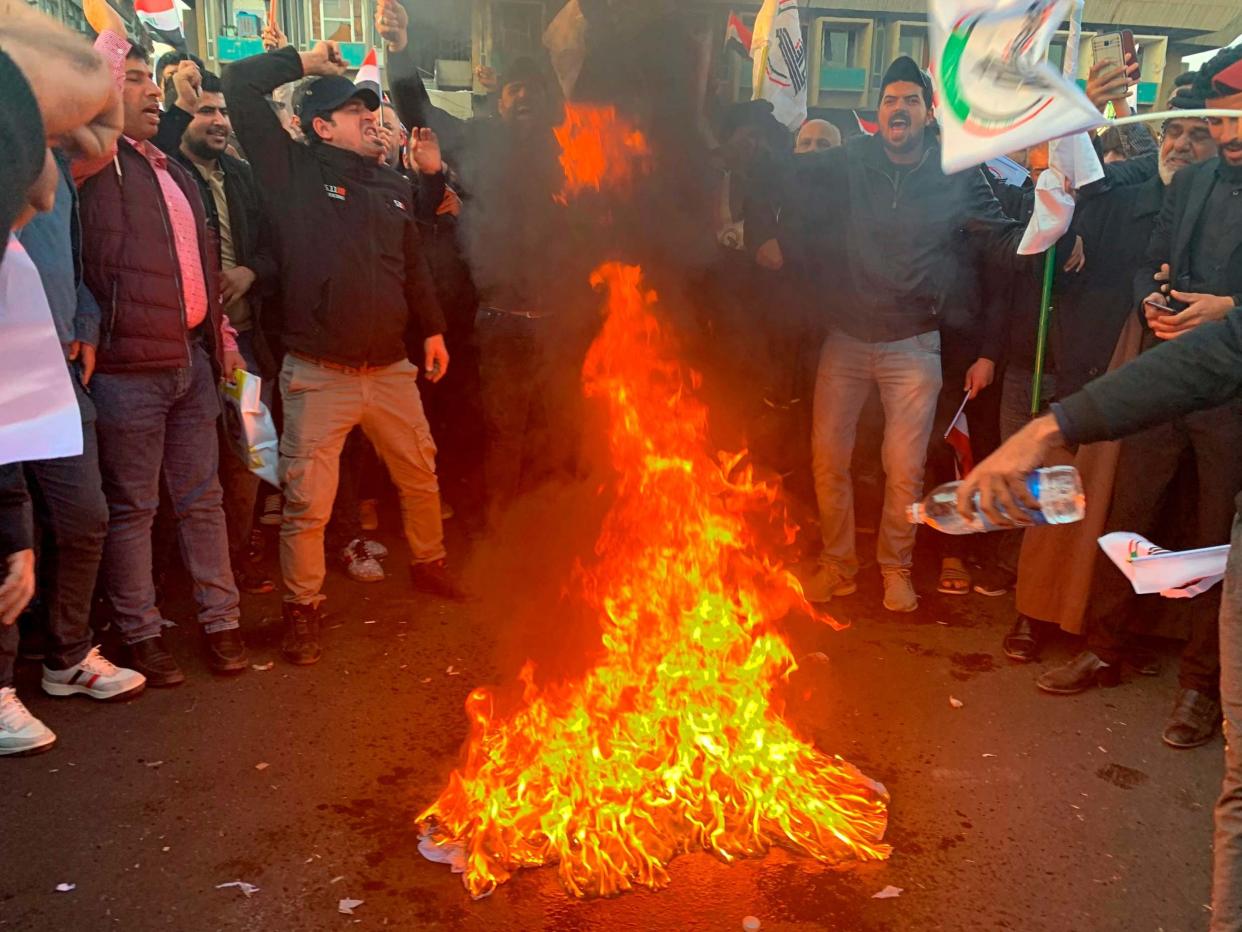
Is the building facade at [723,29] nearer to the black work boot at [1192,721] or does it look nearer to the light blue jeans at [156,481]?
the light blue jeans at [156,481]

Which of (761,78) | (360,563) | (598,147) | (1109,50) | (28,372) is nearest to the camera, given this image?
(28,372)

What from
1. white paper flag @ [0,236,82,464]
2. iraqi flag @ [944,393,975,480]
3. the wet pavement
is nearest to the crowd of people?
iraqi flag @ [944,393,975,480]

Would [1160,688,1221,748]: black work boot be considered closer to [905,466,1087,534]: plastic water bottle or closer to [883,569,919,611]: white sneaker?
[883,569,919,611]: white sneaker

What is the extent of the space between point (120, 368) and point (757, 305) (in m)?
3.42

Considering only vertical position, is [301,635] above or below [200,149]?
below

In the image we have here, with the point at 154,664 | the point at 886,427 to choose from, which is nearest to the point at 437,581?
the point at 154,664

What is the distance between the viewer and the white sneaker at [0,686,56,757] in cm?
363

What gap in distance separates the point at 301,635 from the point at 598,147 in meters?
2.62

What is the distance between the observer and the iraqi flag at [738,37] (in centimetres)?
517

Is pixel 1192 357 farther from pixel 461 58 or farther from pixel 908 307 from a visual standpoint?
pixel 461 58

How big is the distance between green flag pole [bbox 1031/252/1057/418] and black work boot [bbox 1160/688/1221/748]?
1566mm

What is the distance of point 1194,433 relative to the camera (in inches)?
157

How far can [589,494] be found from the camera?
5.82m

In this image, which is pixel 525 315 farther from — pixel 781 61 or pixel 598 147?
pixel 781 61
